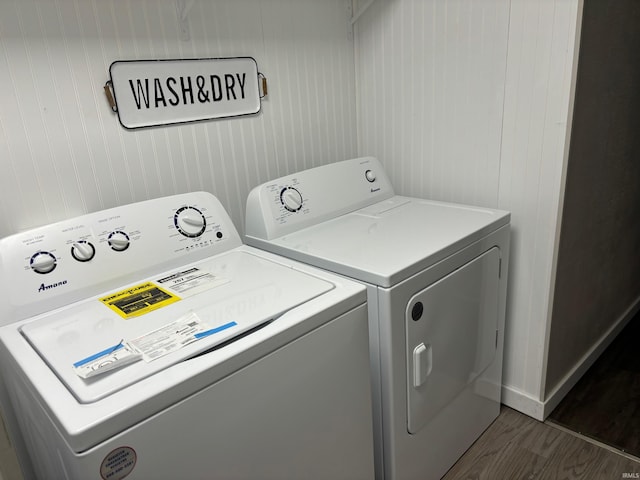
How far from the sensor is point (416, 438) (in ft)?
4.94

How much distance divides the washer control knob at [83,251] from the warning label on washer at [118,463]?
611 millimetres

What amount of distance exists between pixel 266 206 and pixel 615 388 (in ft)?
5.66

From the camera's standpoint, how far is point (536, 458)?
1740 millimetres

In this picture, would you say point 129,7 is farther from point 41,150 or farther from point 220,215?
point 220,215

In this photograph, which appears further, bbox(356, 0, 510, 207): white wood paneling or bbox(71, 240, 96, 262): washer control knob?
bbox(356, 0, 510, 207): white wood paneling

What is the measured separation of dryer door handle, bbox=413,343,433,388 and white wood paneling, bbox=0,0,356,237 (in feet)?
2.71

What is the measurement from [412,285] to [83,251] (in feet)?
2.92

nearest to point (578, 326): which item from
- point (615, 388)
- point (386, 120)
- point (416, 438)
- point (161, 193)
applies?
point (615, 388)

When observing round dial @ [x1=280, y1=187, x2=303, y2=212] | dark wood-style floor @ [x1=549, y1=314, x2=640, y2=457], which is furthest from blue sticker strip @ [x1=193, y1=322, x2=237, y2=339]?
dark wood-style floor @ [x1=549, y1=314, x2=640, y2=457]

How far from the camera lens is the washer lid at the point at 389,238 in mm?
1307

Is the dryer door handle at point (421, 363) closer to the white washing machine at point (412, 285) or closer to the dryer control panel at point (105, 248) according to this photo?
the white washing machine at point (412, 285)

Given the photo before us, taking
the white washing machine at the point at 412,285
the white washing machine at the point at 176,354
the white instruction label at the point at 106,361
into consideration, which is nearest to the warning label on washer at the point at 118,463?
the white washing machine at the point at 176,354

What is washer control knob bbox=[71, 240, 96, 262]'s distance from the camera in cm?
124

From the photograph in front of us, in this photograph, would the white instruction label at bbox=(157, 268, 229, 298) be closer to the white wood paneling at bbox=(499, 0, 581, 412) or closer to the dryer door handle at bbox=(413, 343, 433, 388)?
the dryer door handle at bbox=(413, 343, 433, 388)
